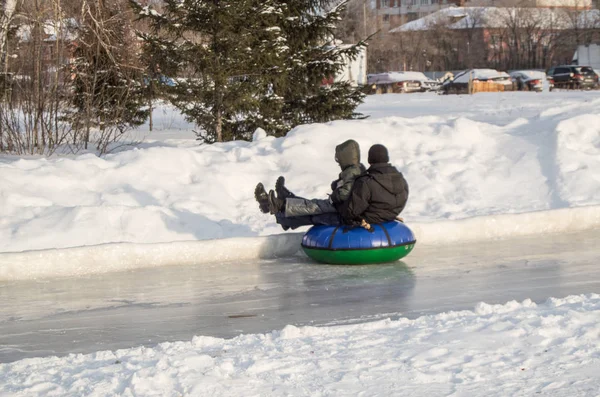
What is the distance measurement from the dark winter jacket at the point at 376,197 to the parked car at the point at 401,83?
46.3 m

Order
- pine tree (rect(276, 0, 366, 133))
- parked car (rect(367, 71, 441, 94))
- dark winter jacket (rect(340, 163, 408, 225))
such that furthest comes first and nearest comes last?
parked car (rect(367, 71, 441, 94)) → pine tree (rect(276, 0, 366, 133)) → dark winter jacket (rect(340, 163, 408, 225))

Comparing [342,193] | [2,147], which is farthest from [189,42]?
[342,193]

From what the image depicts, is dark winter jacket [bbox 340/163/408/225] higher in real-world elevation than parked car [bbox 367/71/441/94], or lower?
lower

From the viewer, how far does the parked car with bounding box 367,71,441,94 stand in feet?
185

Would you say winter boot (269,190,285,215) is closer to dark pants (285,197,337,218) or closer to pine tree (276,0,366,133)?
dark pants (285,197,337,218)

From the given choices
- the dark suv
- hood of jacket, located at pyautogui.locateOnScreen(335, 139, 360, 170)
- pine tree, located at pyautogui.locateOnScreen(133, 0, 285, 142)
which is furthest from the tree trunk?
the dark suv

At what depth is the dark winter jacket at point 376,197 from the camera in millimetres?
9117

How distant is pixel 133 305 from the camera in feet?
25.3

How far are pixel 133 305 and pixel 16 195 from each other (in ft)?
13.9

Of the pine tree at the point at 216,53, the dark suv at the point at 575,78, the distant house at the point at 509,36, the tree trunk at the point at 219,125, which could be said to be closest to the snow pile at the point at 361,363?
the pine tree at the point at 216,53

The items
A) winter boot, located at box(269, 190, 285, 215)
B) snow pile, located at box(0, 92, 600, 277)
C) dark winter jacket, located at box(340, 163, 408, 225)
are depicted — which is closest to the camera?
dark winter jacket, located at box(340, 163, 408, 225)

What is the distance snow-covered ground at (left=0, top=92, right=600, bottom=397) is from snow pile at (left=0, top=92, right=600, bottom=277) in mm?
28

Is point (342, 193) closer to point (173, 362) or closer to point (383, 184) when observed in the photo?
point (383, 184)

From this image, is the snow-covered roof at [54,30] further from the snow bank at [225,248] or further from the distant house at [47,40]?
the snow bank at [225,248]
